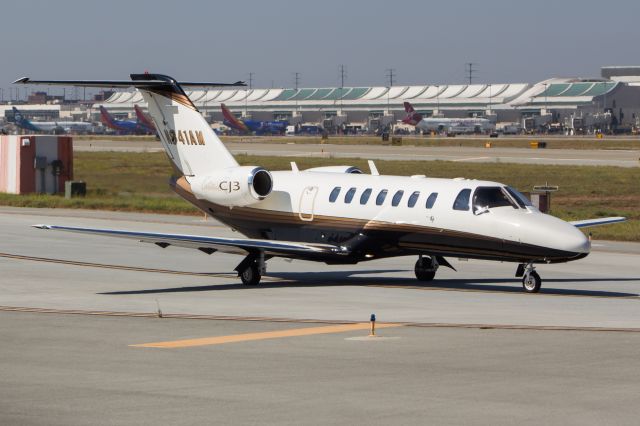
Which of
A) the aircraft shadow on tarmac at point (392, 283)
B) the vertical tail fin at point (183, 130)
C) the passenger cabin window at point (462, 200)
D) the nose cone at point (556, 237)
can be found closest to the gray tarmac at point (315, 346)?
the aircraft shadow on tarmac at point (392, 283)

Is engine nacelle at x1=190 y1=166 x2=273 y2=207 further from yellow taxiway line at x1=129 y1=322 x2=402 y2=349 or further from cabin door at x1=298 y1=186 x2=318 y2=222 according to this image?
yellow taxiway line at x1=129 y1=322 x2=402 y2=349

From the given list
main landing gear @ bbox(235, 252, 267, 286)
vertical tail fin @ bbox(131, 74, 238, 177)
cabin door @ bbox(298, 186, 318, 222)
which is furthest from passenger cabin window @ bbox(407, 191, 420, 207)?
vertical tail fin @ bbox(131, 74, 238, 177)

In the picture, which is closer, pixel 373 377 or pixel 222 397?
pixel 222 397

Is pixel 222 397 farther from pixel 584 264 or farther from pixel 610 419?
pixel 584 264

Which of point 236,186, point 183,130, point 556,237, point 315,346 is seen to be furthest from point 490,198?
point 315,346

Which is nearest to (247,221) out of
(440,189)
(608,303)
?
(440,189)

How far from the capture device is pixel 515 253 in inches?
1107

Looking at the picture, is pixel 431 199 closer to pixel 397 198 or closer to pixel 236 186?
pixel 397 198

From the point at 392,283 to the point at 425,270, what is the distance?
962 millimetres

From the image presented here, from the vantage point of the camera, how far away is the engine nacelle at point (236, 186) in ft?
105

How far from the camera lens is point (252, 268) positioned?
99.7 feet

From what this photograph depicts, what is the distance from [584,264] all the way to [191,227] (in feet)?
56.8

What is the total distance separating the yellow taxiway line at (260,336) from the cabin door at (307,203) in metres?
8.60

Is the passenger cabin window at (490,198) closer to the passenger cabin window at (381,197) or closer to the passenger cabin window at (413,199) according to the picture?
the passenger cabin window at (413,199)
